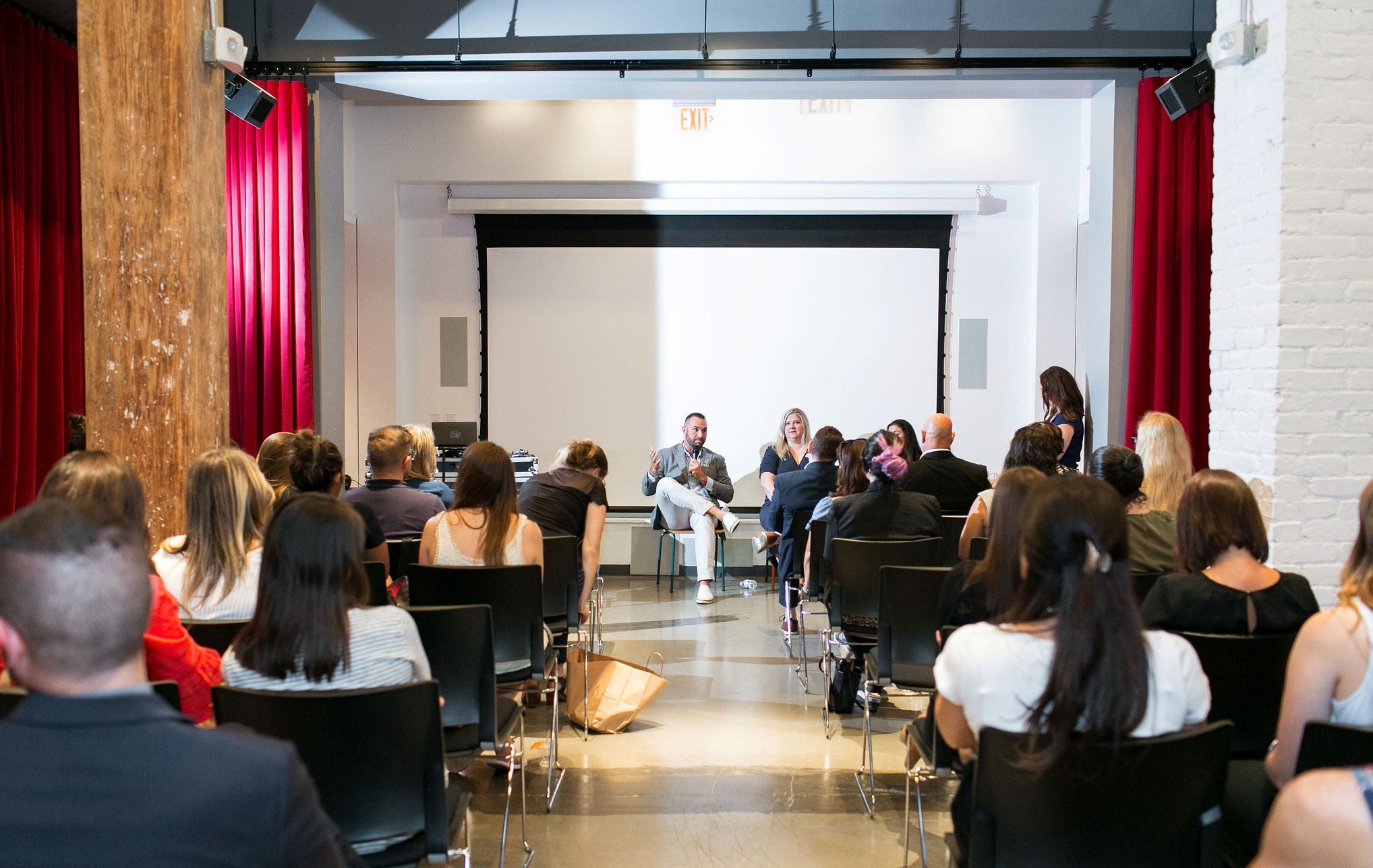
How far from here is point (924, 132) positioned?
757cm

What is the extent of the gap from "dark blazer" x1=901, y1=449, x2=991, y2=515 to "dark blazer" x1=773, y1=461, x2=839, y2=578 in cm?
41

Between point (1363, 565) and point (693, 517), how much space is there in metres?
5.43

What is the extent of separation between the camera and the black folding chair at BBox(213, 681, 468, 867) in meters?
1.81

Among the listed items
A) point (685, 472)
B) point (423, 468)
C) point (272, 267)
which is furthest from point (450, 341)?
point (423, 468)

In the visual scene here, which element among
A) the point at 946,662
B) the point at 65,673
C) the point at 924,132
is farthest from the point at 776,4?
the point at 65,673

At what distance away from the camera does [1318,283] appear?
3.25 meters

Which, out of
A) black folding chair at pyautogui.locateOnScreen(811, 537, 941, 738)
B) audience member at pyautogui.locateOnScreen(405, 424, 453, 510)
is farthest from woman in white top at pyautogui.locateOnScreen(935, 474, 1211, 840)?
audience member at pyautogui.locateOnScreen(405, 424, 453, 510)

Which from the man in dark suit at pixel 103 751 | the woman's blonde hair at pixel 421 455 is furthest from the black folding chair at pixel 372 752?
the woman's blonde hair at pixel 421 455

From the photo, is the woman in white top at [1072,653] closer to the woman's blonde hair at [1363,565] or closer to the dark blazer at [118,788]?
the woman's blonde hair at [1363,565]

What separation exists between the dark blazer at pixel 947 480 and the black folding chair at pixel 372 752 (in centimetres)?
335

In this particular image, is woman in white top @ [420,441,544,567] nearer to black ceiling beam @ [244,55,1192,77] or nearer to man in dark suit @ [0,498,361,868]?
man in dark suit @ [0,498,361,868]

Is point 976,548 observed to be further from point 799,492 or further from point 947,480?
point 799,492

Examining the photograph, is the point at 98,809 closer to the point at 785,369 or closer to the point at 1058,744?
the point at 1058,744

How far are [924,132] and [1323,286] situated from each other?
15.3 ft
